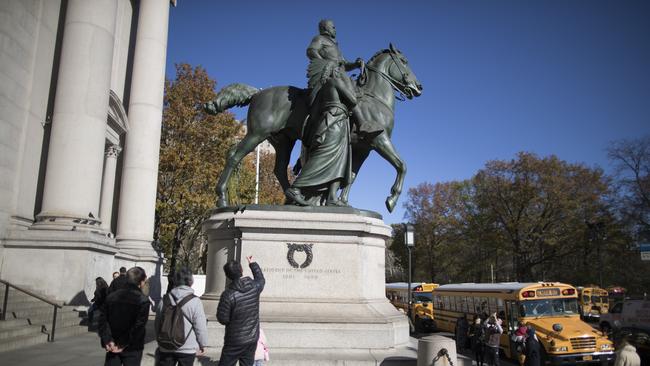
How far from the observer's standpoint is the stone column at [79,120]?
562 inches

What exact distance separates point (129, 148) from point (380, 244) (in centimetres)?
1691

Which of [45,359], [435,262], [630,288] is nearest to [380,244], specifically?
[45,359]

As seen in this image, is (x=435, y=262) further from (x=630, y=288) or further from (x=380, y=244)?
(x=380, y=244)

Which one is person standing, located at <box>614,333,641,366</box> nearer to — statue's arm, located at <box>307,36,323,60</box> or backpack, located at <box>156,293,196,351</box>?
backpack, located at <box>156,293,196,351</box>

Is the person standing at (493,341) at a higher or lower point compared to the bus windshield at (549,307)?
lower

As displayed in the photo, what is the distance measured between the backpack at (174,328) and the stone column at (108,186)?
1777 centimetres

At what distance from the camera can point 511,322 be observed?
54.9 feet

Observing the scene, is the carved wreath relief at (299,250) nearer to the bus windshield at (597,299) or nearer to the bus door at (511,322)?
the bus door at (511,322)

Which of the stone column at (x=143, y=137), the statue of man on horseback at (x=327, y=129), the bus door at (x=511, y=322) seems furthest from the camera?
the stone column at (x=143, y=137)

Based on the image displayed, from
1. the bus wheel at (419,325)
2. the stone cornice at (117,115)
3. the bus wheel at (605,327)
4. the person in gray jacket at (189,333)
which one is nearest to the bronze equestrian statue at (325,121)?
the person in gray jacket at (189,333)

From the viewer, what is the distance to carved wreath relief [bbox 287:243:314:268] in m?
7.93

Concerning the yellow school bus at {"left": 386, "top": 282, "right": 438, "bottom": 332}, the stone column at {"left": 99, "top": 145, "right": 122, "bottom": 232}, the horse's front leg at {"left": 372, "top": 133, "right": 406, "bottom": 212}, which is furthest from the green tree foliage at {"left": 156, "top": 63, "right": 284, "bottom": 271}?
the horse's front leg at {"left": 372, "top": 133, "right": 406, "bottom": 212}

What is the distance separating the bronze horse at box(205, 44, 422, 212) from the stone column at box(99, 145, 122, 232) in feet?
45.4

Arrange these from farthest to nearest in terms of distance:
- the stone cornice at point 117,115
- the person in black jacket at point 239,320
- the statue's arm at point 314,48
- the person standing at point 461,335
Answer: the stone cornice at point 117,115, the person standing at point 461,335, the statue's arm at point 314,48, the person in black jacket at point 239,320
